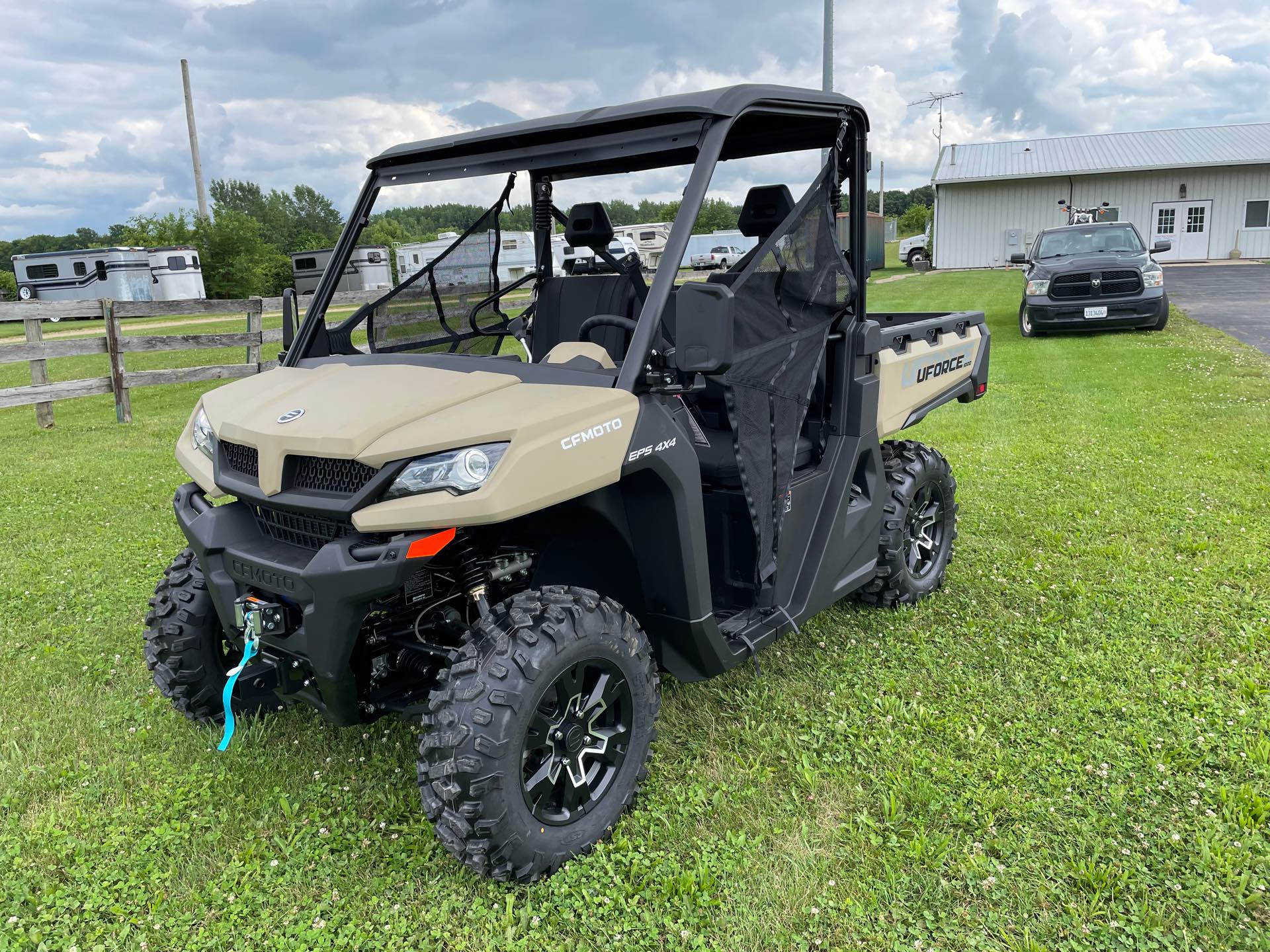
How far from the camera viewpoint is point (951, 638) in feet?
13.7

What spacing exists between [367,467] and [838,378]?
2.05 metres

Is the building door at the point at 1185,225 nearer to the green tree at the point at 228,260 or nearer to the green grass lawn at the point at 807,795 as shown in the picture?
the green grass lawn at the point at 807,795

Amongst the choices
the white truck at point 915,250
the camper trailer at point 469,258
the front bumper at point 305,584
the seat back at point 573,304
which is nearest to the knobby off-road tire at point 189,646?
the front bumper at point 305,584

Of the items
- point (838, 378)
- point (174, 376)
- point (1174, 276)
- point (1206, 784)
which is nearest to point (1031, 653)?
point (1206, 784)

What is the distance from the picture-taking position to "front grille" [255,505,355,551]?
2.59 meters

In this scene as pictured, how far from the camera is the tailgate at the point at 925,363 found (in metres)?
4.05

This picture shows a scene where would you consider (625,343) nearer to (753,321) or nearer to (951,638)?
(753,321)

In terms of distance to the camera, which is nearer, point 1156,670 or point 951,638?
point 1156,670

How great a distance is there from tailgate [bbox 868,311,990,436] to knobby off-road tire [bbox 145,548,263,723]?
2.75 meters

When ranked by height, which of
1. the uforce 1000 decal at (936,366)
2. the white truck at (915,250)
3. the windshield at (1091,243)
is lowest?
the uforce 1000 decal at (936,366)

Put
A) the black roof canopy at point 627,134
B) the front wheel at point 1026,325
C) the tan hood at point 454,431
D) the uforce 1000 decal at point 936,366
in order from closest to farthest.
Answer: the tan hood at point 454,431 < the black roof canopy at point 627,134 < the uforce 1000 decal at point 936,366 < the front wheel at point 1026,325

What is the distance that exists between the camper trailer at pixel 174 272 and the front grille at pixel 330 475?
35432 mm

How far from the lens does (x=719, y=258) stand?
11.5 feet

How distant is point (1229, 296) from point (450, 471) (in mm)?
22050
